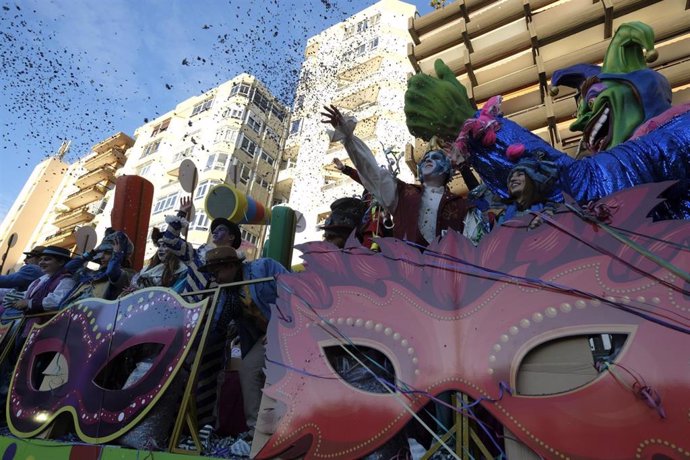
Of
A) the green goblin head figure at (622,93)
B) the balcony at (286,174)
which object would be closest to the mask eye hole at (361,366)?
the green goblin head figure at (622,93)

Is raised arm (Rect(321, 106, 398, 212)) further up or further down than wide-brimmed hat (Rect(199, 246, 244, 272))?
further up

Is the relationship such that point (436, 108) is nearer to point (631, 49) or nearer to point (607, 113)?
point (607, 113)

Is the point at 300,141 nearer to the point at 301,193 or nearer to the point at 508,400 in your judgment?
the point at 301,193

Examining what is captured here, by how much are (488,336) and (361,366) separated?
0.69 m

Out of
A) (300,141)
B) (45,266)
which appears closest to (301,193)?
(300,141)

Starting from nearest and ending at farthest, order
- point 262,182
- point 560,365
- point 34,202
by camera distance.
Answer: point 560,365
point 262,182
point 34,202

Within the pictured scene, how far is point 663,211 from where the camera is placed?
2627 mm

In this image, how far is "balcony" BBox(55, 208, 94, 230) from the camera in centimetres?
3144

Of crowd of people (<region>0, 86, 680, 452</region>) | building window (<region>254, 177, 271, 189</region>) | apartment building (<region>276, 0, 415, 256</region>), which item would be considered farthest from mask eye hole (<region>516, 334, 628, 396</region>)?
building window (<region>254, 177, 271, 189</region>)

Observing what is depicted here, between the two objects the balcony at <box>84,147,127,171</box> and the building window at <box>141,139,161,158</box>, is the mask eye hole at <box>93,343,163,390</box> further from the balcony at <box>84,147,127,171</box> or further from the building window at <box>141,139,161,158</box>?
the balcony at <box>84,147,127,171</box>

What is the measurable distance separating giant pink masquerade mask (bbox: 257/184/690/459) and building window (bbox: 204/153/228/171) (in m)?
21.2

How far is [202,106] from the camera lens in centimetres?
2734

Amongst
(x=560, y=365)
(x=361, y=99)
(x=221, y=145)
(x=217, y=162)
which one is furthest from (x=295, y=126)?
(x=560, y=365)

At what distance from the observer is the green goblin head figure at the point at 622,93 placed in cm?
329
